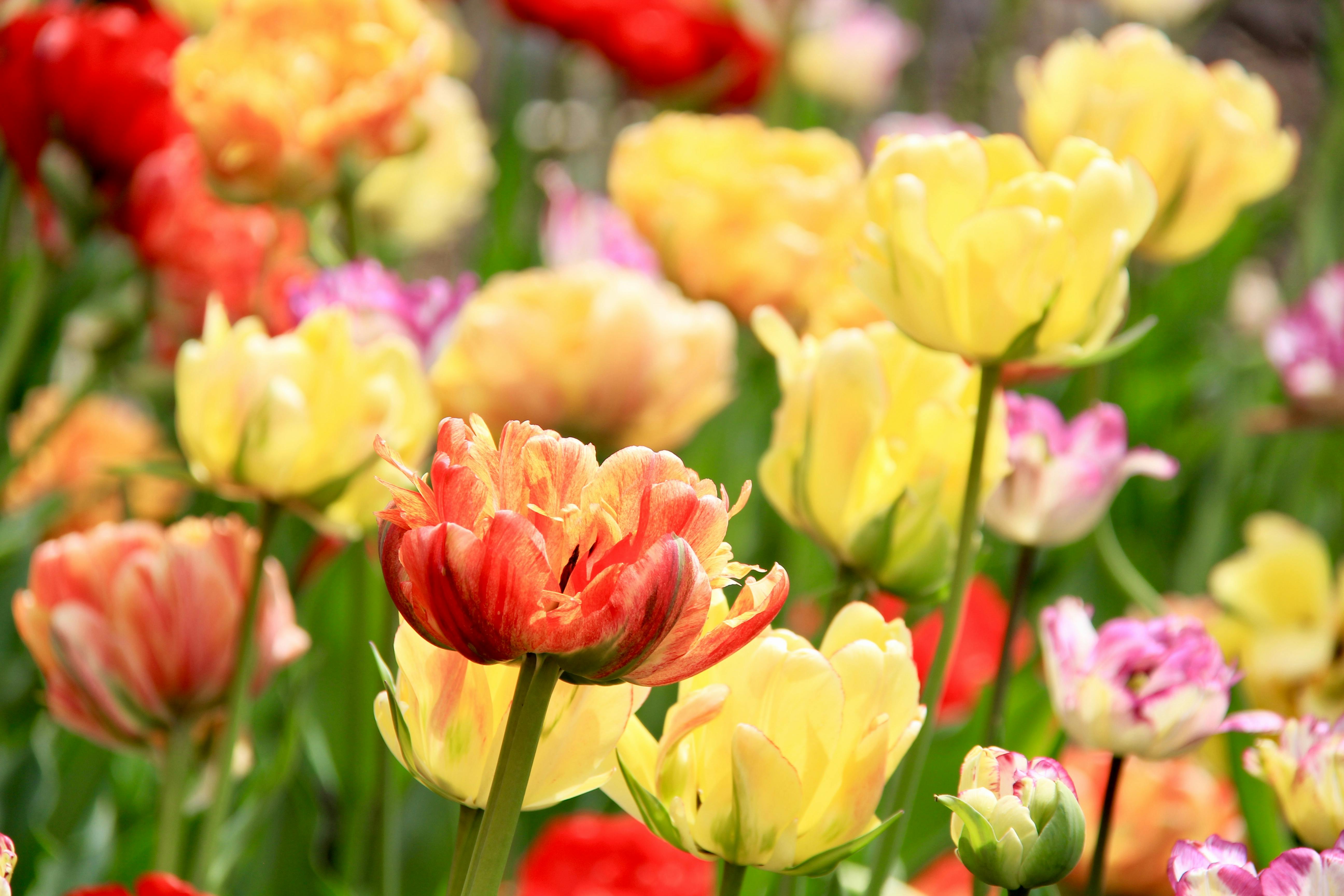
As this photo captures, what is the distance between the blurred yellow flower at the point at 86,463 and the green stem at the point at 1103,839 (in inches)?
20.6

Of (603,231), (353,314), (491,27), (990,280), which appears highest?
(990,280)

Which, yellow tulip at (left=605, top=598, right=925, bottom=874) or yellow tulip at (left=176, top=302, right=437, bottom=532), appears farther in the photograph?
yellow tulip at (left=176, top=302, right=437, bottom=532)

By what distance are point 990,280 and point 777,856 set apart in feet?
0.45

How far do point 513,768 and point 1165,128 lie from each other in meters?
0.37

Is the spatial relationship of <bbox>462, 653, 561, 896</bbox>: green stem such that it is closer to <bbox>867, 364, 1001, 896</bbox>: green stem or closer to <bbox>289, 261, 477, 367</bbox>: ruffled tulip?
<bbox>867, 364, 1001, 896</bbox>: green stem

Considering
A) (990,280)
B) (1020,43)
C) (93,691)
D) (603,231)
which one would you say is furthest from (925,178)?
(1020,43)

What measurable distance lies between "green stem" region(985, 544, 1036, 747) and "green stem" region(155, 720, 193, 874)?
0.74 feet

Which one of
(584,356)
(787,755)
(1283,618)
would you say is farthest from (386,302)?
(1283,618)

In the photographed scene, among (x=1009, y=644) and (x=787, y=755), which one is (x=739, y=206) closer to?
(x=1009, y=644)

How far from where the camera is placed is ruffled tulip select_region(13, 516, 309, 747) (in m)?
0.36

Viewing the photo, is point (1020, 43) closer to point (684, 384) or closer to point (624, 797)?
point (684, 384)

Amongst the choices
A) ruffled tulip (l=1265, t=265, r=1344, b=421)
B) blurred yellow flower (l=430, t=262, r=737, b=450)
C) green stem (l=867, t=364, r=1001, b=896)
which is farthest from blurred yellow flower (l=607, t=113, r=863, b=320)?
green stem (l=867, t=364, r=1001, b=896)

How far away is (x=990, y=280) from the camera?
0.96ft

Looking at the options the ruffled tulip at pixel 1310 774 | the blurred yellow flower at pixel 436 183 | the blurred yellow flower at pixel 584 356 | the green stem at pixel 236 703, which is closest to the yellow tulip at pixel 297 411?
the green stem at pixel 236 703
